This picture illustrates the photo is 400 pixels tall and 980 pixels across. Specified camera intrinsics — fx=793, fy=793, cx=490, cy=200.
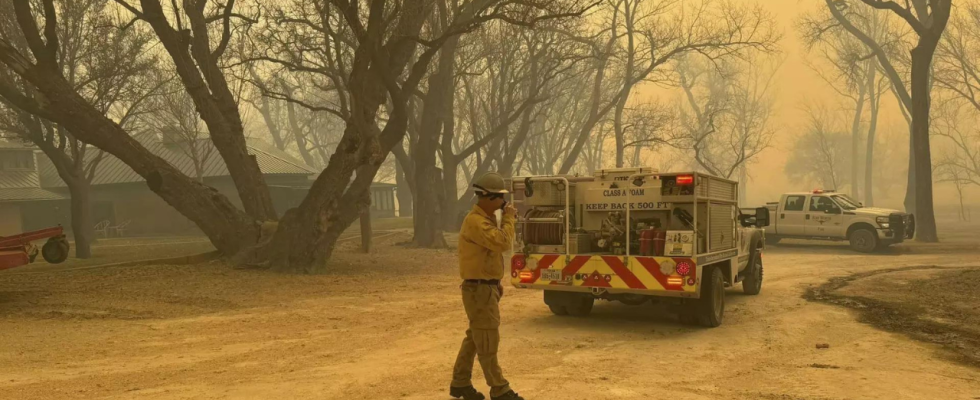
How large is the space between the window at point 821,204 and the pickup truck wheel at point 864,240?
1.09m

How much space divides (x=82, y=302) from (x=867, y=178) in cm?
6663

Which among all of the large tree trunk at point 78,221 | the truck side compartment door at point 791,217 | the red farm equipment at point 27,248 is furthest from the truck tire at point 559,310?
the large tree trunk at point 78,221

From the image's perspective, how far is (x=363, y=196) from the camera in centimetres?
1839

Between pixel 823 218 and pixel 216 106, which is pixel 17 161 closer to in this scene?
pixel 216 106

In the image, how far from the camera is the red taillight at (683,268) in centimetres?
983

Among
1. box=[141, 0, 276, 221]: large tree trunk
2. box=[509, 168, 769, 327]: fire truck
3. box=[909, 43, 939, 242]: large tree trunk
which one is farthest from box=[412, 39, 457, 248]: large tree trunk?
box=[909, 43, 939, 242]: large tree trunk

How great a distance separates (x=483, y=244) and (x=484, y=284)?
339 millimetres

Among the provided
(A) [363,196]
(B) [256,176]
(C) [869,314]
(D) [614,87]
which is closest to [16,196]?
(B) [256,176]

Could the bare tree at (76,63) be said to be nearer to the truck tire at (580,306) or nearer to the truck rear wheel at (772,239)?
the truck tire at (580,306)

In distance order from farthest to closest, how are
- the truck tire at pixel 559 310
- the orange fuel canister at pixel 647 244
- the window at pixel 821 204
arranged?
the window at pixel 821 204
the truck tire at pixel 559 310
the orange fuel canister at pixel 647 244

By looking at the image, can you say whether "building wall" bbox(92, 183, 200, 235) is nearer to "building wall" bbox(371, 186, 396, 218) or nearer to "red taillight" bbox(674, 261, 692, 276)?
"building wall" bbox(371, 186, 396, 218)

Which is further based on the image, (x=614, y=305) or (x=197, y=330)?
(x=614, y=305)

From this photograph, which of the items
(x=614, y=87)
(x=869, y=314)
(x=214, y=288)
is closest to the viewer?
(x=869, y=314)

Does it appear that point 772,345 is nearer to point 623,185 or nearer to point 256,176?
point 623,185
